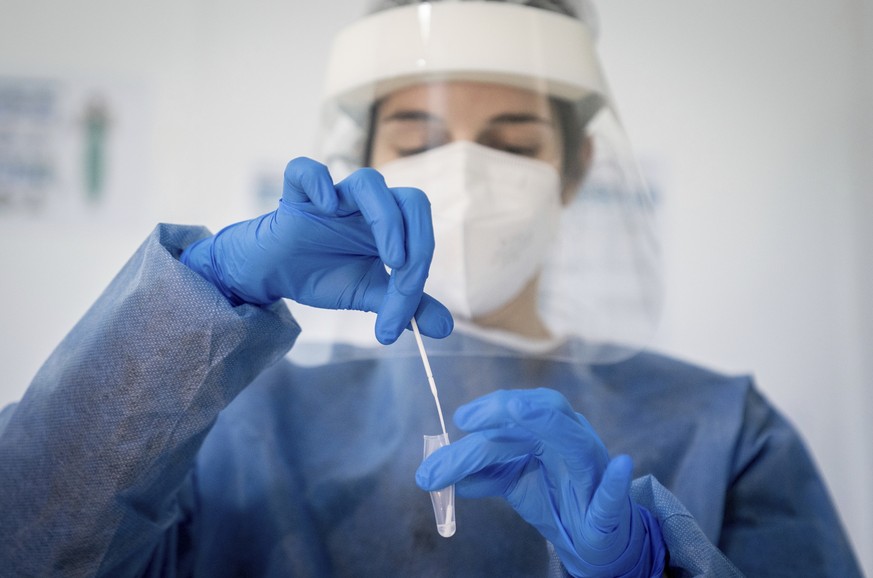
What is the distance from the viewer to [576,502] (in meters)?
0.76

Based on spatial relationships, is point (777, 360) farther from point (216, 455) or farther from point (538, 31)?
point (216, 455)

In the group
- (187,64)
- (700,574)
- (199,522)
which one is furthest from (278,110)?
(700,574)

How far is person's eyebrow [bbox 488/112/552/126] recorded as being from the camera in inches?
46.3

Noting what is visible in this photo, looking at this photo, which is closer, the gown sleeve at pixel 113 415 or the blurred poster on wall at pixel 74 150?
the gown sleeve at pixel 113 415

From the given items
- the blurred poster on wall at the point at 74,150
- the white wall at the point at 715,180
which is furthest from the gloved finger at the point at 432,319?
the blurred poster on wall at the point at 74,150

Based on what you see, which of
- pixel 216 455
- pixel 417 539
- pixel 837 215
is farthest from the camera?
pixel 837 215

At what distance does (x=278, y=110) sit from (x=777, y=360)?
1.24m

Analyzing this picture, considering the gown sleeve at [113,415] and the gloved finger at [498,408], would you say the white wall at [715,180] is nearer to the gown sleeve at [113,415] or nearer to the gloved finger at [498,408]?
the gown sleeve at [113,415]

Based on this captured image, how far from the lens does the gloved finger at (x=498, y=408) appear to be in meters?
0.70

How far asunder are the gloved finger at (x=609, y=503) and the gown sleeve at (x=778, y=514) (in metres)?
0.38

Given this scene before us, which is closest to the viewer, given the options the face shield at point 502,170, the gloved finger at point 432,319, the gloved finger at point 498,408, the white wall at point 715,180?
the gloved finger at point 498,408

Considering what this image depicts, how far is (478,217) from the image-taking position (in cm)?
112

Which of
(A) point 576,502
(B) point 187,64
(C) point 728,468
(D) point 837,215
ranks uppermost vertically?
(B) point 187,64

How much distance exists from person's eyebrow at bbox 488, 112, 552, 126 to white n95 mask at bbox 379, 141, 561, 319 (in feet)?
0.17
